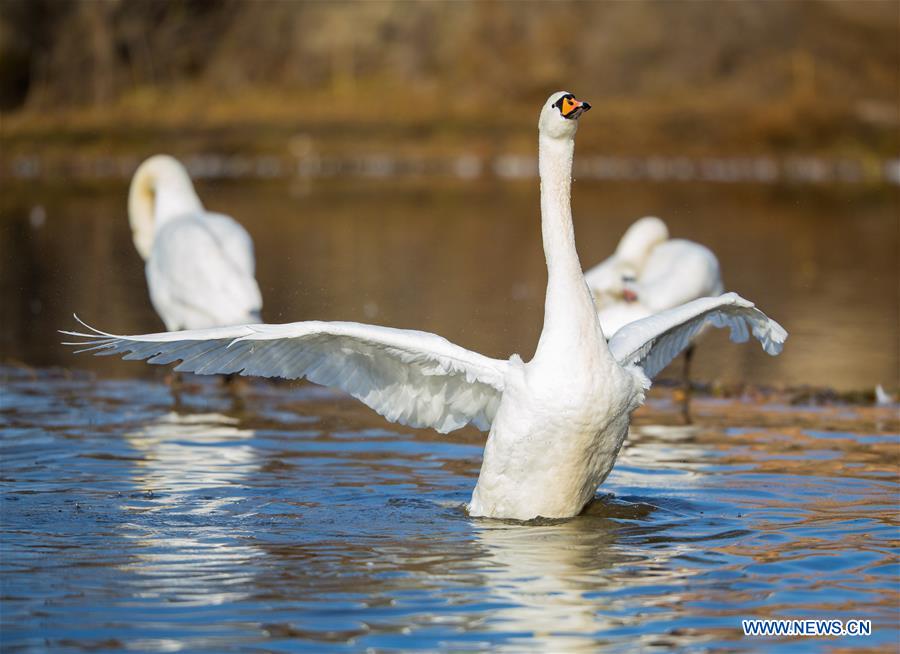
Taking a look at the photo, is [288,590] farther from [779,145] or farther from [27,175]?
[779,145]

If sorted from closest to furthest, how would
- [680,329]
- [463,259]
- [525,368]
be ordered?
[525,368], [680,329], [463,259]

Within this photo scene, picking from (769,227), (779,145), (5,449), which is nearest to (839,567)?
(5,449)

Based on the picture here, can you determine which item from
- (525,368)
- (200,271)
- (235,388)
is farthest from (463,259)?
(525,368)

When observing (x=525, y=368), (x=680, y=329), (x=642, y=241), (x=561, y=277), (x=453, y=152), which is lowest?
(x=525, y=368)

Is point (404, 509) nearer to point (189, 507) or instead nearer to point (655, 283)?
point (189, 507)

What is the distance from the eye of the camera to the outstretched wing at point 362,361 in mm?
7652

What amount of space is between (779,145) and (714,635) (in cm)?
3701

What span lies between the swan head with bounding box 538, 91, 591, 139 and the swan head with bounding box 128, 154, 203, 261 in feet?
23.6

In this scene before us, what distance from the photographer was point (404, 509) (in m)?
8.38

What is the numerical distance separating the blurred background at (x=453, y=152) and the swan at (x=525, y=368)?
531 cm

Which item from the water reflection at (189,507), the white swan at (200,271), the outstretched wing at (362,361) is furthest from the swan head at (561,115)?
the white swan at (200,271)

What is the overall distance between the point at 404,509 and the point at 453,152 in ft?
108

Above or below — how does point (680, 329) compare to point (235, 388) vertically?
above

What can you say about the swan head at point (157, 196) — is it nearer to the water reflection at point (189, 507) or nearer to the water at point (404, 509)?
the water at point (404, 509)
